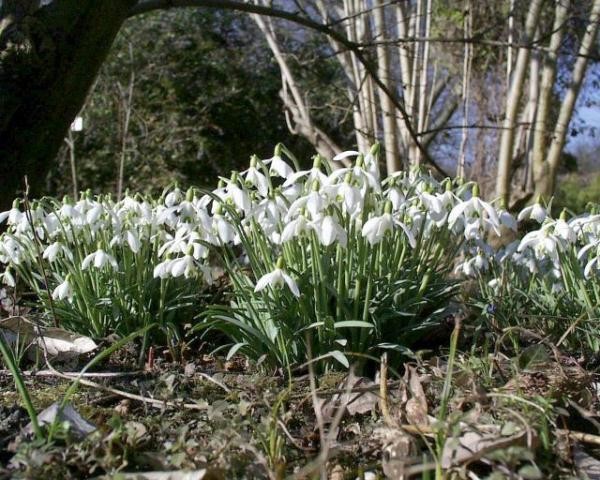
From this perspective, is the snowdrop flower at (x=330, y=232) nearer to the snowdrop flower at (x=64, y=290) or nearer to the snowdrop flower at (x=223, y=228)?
the snowdrop flower at (x=223, y=228)

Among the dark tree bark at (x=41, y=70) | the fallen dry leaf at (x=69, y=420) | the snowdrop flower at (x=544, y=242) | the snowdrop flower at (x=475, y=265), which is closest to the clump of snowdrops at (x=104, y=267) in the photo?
the dark tree bark at (x=41, y=70)

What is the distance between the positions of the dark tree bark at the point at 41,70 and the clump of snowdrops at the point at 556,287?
2.02 meters

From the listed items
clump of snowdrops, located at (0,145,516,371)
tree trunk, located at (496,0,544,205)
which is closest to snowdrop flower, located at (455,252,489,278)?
clump of snowdrops, located at (0,145,516,371)

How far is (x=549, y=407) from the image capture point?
1450mm

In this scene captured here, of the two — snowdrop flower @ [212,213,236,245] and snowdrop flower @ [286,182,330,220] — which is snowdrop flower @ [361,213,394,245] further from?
snowdrop flower @ [212,213,236,245]

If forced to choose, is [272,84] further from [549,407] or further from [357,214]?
[549,407]

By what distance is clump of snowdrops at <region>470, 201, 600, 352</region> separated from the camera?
253 cm

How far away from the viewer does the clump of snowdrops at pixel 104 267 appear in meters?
2.62

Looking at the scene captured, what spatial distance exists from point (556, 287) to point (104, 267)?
5.86 feet

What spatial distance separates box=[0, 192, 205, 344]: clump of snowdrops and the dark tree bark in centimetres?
46

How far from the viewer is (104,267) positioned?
278 cm

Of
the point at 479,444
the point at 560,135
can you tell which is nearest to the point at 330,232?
the point at 479,444

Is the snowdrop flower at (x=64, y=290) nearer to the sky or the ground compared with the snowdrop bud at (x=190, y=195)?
nearer to the ground

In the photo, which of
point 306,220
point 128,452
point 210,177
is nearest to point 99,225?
point 306,220
